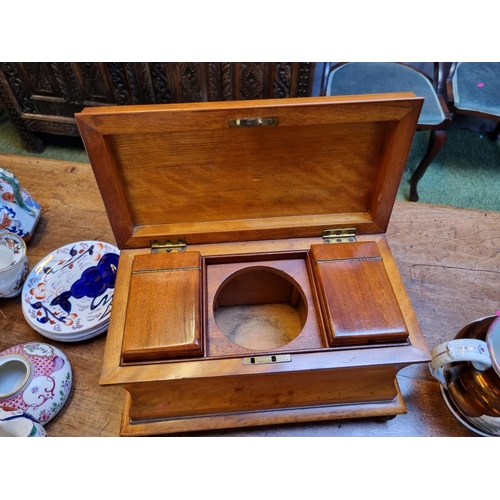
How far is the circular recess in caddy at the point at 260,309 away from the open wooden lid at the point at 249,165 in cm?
10

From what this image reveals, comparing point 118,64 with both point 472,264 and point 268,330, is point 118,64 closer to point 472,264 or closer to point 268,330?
point 268,330

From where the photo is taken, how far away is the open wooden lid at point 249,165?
691mm

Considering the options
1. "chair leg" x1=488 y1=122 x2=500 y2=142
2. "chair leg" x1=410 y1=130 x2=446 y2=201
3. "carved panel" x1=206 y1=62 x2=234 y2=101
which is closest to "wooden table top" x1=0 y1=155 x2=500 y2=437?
"carved panel" x1=206 y1=62 x2=234 y2=101

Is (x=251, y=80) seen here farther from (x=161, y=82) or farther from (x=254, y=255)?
(x=254, y=255)

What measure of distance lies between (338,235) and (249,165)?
0.81ft

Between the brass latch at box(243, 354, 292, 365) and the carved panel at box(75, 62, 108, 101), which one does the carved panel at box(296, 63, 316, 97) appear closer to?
the carved panel at box(75, 62, 108, 101)

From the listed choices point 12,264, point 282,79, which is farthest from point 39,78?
point 12,264

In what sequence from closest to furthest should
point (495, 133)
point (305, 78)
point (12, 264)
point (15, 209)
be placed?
point (12, 264), point (15, 209), point (305, 78), point (495, 133)

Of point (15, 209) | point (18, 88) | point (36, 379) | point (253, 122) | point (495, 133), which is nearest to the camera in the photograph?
point (253, 122)

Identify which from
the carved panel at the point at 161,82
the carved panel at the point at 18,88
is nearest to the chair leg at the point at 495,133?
the carved panel at the point at 161,82

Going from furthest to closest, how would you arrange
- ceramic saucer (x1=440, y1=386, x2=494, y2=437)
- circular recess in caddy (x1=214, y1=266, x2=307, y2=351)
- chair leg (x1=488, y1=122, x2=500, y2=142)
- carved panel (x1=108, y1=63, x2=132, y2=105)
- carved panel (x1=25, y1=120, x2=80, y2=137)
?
chair leg (x1=488, y1=122, x2=500, y2=142), carved panel (x1=25, y1=120, x2=80, y2=137), carved panel (x1=108, y1=63, x2=132, y2=105), circular recess in caddy (x1=214, y1=266, x2=307, y2=351), ceramic saucer (x1=440, y1=386, x2=494, y2=437)

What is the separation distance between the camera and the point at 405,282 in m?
1.03

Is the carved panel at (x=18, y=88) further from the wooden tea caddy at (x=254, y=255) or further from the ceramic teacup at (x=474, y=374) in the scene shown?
the ceramic teacup at (x=474, y=374)

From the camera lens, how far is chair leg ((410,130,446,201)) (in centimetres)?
182
